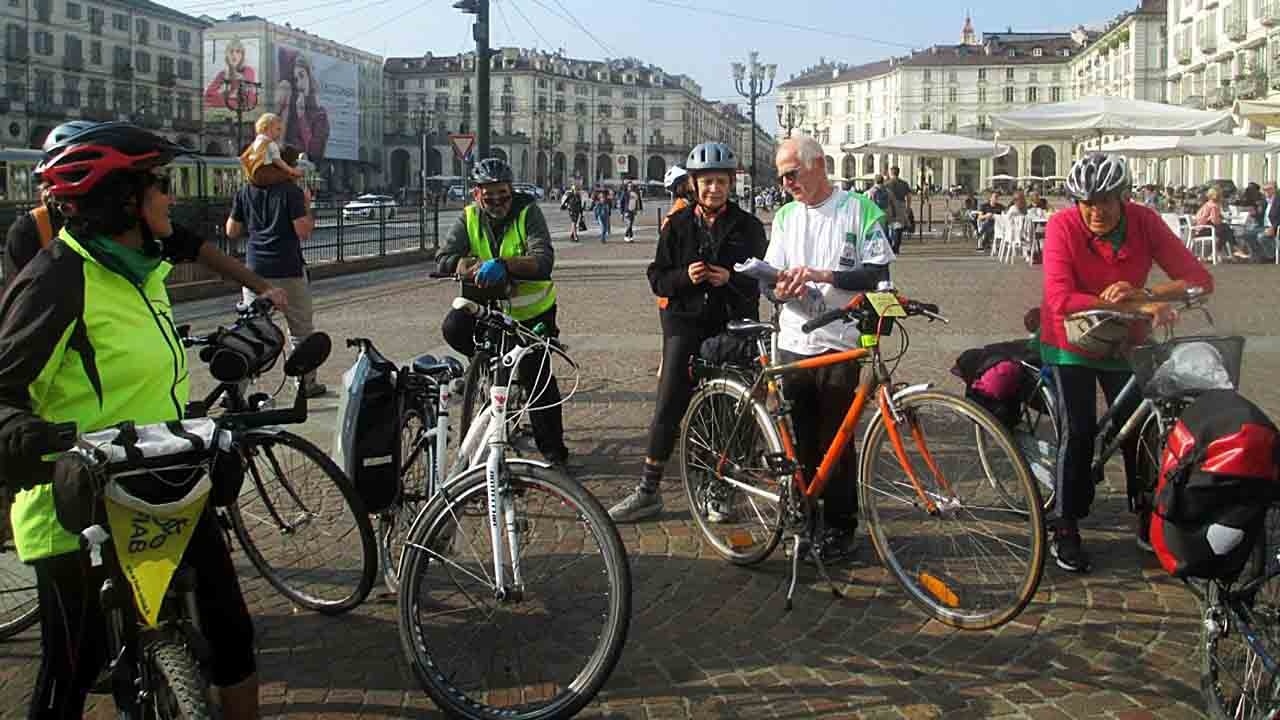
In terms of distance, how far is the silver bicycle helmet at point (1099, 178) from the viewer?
4.80 m

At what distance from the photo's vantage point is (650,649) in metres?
4.17

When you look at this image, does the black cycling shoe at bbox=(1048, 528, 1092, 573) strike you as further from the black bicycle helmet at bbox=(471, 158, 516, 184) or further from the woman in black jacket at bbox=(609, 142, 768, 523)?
the black bicycle helmet at bbox=(471, 158, 516, 184)

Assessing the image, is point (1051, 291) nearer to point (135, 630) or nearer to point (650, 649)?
point (650, 649)

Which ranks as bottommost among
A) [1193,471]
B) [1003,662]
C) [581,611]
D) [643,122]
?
[1003,662]

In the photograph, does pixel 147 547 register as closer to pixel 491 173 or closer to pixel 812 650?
pixel 812 650

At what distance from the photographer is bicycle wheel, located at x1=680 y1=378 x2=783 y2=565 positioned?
16.2ft

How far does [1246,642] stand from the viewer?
323 cm

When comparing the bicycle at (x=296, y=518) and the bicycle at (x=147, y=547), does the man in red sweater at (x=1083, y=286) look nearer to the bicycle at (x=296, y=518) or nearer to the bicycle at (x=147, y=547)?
the bicycle at (x=296, y=518)

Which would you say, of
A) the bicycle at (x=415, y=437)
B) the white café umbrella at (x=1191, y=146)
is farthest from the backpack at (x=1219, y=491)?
the white café umbrella at (x=1191, y=146)

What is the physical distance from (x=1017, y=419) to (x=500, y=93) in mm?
144173

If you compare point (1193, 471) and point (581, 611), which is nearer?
point (1193, 471)

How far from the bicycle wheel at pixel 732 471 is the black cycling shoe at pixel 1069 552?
48.6 inches

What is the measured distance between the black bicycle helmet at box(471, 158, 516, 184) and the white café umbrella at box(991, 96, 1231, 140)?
15.7 metres

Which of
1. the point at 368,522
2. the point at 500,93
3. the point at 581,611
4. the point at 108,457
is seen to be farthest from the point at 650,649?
the point at 500,93
